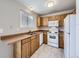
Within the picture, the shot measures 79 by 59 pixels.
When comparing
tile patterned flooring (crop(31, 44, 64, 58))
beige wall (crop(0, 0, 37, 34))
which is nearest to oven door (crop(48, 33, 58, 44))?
tile patterned flooring (crop(31, 44, 64, 58))

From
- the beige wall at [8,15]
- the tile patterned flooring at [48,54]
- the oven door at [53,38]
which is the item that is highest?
the beige wall at [8,15]

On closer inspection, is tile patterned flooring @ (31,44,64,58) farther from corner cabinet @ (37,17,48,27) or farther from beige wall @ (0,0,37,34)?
corner cabinet @ (37,17,48,27)

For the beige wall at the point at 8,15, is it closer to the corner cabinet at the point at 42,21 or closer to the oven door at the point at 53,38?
the oven door at the point at 53,38

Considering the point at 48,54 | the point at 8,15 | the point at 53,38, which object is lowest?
the point at 48,54

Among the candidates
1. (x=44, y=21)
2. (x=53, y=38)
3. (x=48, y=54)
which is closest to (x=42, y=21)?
(x=44, y=21)

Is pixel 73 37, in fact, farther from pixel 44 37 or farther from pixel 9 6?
pixel 44 37

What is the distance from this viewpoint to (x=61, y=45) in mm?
4883

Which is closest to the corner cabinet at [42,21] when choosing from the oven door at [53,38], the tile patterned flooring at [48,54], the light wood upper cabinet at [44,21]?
the light wood upper cabinet at [44,21]

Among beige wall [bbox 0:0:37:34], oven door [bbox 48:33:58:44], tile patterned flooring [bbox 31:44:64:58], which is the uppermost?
beige wall [bbox 0:0:37:34]

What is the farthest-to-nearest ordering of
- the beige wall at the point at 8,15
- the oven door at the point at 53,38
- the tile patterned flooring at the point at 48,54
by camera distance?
the oven door at the point at 53,38 < the tile patterned flooring at the point at 48,54 < the beige wall at the point at 8,15

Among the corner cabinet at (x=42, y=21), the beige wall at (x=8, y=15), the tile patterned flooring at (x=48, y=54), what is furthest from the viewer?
the corner cabinet at (x=42, y=21)

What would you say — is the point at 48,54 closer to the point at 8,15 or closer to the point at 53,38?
the point at 53,38

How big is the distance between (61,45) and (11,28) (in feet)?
11.1

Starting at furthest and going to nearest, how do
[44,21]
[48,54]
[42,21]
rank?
[42,21] → [44,21] → [48,54]
